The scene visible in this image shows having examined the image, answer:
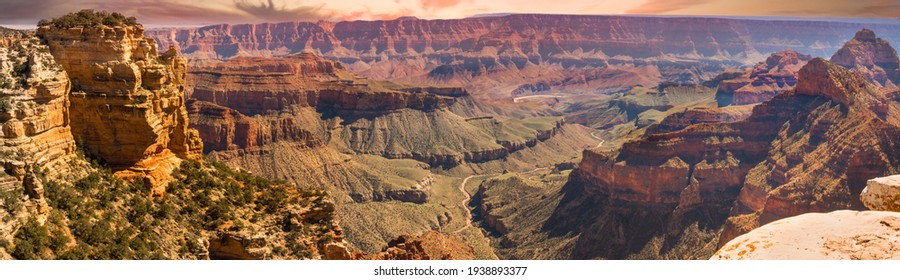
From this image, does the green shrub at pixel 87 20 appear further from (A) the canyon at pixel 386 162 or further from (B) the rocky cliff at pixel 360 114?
(B) the rocky cliff at pixel 360 114

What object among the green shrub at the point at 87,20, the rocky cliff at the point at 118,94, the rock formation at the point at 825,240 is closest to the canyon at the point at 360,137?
the rocky cliff at the point at 118,94

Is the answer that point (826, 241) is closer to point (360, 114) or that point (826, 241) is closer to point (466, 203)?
point (466, 203)

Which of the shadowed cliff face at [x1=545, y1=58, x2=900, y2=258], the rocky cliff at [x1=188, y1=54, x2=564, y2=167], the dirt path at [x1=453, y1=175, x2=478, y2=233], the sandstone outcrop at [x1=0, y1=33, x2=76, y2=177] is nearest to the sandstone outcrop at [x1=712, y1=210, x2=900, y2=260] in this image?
the sandstone outcrop at [x1=0, y1=33, x2=76, y2=177]

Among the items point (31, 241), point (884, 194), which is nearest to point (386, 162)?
point (31, 241)

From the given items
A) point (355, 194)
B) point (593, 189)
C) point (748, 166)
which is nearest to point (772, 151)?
point (748, 166)

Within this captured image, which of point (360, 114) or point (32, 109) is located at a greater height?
point (32, 109)

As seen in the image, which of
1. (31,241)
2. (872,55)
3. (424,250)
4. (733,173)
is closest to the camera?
(31,241)
